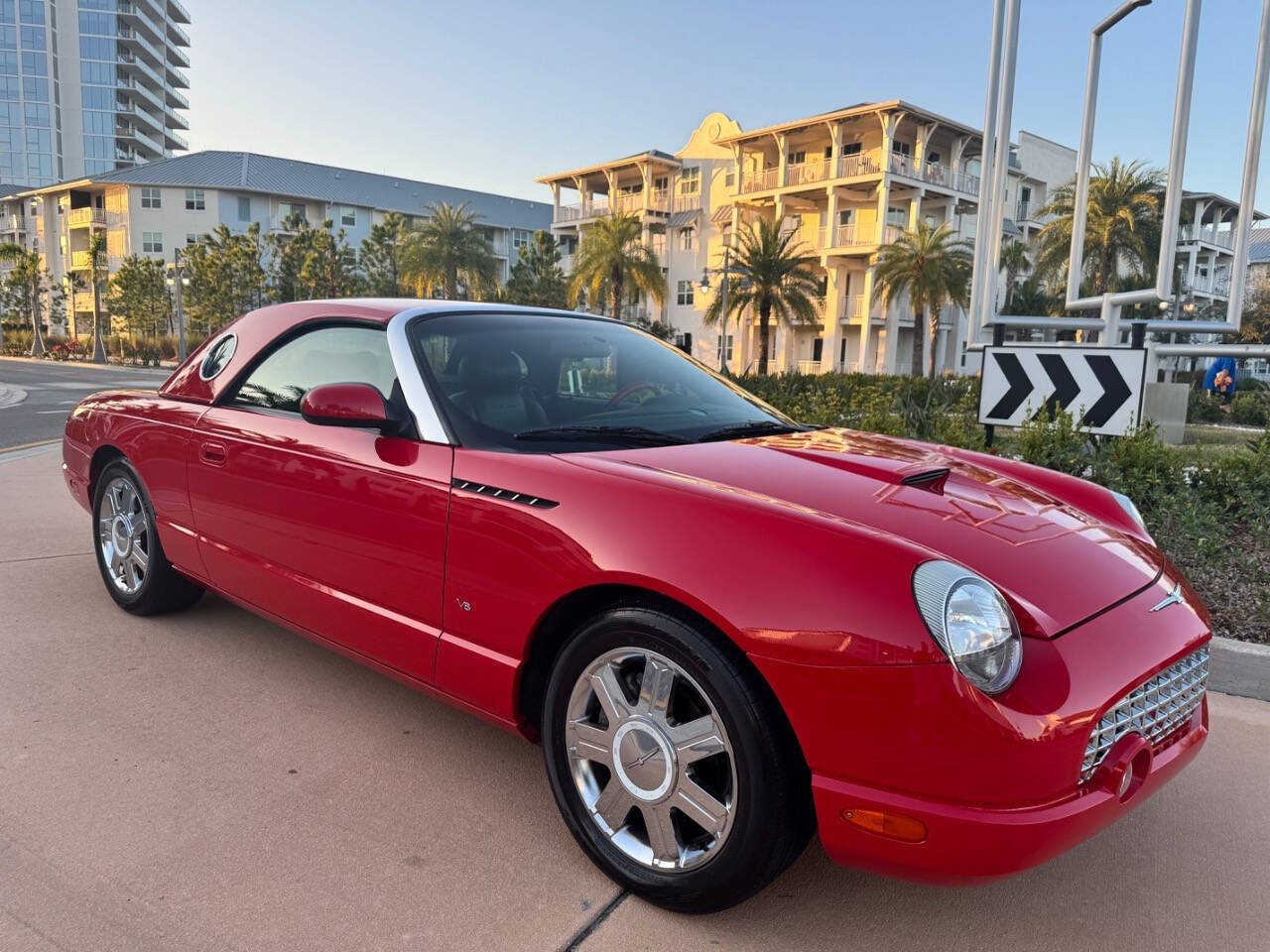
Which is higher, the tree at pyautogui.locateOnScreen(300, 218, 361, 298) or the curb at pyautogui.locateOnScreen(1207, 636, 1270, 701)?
the tree at pyautogui.locateOnScreen(300, 218, 361, 298)

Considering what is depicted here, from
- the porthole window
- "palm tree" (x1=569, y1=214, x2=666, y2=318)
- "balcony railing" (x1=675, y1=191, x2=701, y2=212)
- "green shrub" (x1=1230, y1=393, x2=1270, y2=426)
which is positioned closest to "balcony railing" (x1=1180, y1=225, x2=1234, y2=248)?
"balcony railing" (x1=675, y1=191, x2=701, y2=212)

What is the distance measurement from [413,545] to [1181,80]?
7415 millimetres

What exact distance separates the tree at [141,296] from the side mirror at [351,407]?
194 feet

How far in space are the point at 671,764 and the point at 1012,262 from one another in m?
45.8

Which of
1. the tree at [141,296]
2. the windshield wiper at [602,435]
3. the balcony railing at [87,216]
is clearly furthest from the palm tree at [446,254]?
the windshield wiper at [602,435]

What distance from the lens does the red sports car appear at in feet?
5.79

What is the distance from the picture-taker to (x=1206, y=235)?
221 ft

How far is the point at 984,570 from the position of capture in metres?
1.93

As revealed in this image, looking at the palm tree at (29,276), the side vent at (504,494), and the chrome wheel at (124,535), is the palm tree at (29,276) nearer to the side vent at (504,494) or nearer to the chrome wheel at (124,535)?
the chrome wheel at (124,535)

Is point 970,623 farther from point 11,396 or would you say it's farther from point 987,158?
point 11,396

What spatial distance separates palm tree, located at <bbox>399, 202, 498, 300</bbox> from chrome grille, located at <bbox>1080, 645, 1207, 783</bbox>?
45.0 m

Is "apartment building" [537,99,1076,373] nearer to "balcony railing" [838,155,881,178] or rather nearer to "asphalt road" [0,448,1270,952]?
"balcony railing" [838,155,881,178]

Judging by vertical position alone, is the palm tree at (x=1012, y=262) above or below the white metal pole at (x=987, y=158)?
above

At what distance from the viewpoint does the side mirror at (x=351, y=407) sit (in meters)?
2.66
